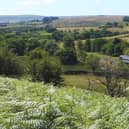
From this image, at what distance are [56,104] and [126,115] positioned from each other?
1.56 meters

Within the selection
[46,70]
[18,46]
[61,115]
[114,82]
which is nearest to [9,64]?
[46,70]

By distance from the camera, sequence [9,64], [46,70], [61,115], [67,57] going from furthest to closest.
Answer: [67,57] → [46,70] → [9,64] → [61,115]

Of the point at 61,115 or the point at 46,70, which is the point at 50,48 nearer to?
the point at 46,70

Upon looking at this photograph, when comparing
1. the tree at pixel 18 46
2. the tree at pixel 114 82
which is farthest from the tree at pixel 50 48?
the tree at pixel 114 82

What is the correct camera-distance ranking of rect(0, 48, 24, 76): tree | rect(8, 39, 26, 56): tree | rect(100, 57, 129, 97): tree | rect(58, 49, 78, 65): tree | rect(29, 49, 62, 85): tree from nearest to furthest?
rect(100, 57, 129, 97): tree → rect(0, 48, 24, 76): tree → rect(29, 49, 62, 85): tree → rect(58, 49, 78, 65): tree → rect(8, 39, 26, 56): tree

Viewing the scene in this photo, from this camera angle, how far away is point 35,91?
37.6 ft

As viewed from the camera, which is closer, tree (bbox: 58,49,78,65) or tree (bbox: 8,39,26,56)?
tree (bbox: 58,49,78,65)

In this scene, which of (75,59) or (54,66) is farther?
(75,59)

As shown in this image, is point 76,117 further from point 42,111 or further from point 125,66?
point 125,66

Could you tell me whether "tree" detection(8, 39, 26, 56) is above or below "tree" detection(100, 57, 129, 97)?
below

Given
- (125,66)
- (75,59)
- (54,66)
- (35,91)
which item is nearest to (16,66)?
(54,66)

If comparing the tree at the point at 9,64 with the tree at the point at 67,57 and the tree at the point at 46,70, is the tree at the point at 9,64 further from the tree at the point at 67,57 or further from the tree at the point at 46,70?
the tree at the point at 67,57

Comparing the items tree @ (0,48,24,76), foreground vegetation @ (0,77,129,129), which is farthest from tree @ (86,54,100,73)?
foreground vegetation @ (0,77,129,129)

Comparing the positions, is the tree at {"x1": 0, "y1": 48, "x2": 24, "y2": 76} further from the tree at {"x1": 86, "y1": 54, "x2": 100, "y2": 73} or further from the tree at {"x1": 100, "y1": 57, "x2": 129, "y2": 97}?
the tree at {"x1": 86, "y1": 54, "x2": 100, "y2": 73}
